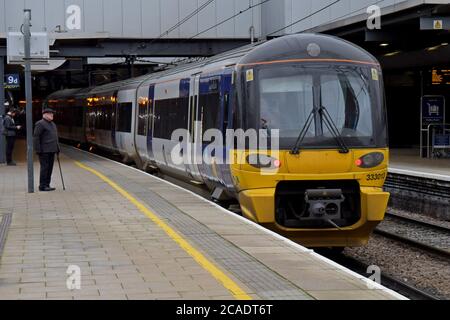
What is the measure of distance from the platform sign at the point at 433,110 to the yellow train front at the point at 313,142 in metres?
12.7

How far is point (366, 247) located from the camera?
11602 mm

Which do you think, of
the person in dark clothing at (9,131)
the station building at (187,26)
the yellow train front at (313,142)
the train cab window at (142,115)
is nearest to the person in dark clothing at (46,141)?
the yellow train front at (313,142)

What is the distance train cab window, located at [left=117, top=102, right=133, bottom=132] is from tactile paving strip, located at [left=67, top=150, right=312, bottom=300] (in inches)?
358

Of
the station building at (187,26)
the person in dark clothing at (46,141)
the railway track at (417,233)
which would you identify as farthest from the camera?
the station building at (187,26)

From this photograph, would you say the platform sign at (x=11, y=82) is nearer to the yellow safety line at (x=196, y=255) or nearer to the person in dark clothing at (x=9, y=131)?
the person in dark clothing at (x=9, y=131)

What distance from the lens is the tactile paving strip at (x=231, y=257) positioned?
19.7ft

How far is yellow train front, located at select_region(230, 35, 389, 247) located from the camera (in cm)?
946

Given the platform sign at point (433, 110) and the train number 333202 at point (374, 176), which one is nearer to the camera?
the train number 333202 at point (374, 176)

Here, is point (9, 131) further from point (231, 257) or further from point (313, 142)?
point (231, 257)

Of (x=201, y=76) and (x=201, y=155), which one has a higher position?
(x=201, y=76)

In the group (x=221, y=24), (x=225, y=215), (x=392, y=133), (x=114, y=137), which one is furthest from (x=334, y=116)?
(x=392, y=133)

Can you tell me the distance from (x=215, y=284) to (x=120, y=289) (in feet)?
2.59

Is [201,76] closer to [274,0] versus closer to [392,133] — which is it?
[274,0]

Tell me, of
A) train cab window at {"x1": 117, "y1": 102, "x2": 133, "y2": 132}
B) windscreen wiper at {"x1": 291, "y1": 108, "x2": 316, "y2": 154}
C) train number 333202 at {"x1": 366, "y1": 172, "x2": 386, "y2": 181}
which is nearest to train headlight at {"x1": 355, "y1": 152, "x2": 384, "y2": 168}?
train number 333202 at {"x1": 366, "y1": 172, "x2": 386, "y2": 181}
